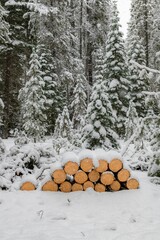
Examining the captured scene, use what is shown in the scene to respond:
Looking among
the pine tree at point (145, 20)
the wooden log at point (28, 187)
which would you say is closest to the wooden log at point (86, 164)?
the wooden log at point (28, 187)

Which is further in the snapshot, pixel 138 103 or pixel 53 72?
pixel 138 103

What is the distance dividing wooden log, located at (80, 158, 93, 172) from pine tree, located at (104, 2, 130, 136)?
54.4 feet

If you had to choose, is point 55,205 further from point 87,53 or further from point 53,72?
point 87,53

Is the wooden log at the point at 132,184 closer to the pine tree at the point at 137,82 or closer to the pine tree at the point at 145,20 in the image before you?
the pine tree at the point at 137,82

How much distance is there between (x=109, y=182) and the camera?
6.93 metres

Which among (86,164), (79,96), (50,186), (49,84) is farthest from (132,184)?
(79,96)

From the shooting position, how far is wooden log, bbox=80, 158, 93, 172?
688 centimetres

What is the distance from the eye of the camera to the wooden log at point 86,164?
22.6 ft

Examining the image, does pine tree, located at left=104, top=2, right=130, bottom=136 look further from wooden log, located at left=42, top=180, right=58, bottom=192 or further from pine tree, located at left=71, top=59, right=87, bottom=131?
wooden log, located at left=42, top=180, right=58, bottom=192

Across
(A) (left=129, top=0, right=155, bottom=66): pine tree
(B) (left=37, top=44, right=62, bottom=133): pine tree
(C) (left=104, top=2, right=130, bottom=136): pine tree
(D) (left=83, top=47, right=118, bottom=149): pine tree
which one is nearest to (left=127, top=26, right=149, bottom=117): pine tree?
(C) (left=104, top=2, right=130, bottom=136): pine tree

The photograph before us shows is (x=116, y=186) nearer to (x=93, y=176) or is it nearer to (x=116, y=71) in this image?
(x=93, y=176)

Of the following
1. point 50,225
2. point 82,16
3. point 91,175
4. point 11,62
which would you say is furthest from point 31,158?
point 82,16

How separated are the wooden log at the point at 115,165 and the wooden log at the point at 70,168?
0.76 metres

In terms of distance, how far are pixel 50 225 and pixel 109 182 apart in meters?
2.06
